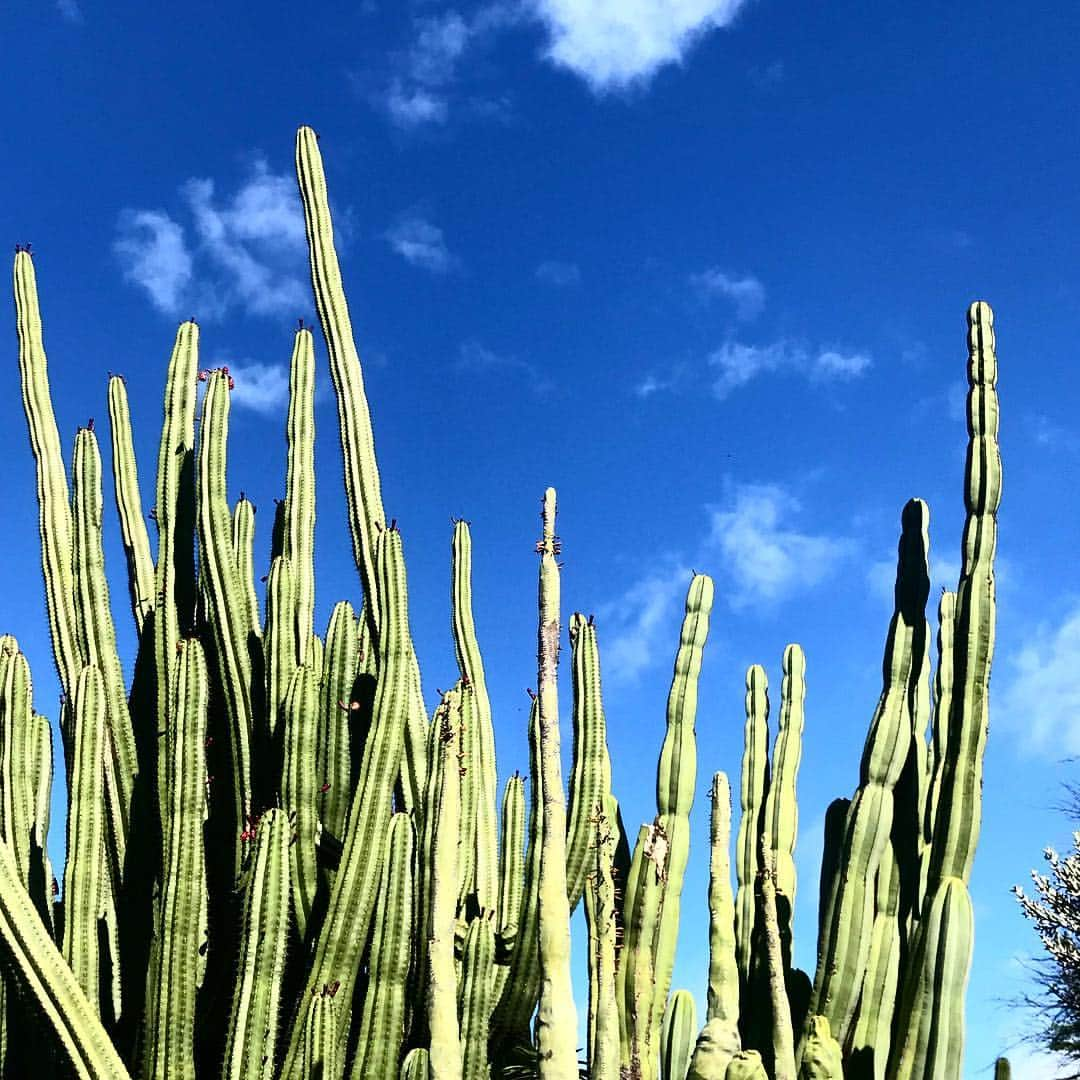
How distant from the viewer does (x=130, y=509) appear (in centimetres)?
647

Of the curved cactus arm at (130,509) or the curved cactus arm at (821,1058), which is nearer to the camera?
the curved cactus arm at (821,1058)

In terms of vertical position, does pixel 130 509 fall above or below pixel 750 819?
above

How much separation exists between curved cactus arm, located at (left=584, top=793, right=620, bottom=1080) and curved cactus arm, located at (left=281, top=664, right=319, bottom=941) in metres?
1.20

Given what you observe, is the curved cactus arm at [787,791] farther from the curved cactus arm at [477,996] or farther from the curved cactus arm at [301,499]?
the curved cactus arm at [301,499]

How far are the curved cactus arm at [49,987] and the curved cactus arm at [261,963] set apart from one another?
0.51m

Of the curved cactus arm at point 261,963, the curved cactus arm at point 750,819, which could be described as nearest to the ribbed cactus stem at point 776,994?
the curved cactus arm at point 750,819

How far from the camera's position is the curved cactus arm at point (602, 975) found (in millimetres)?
4102

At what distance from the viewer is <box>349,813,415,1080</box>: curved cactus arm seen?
14.9 ft

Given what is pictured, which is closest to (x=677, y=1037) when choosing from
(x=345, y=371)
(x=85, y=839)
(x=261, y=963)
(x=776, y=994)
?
(x=776, y=994)

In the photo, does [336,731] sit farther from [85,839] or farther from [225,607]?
[85,839]

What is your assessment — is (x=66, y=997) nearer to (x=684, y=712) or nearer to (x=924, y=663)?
(x=684, y=712)

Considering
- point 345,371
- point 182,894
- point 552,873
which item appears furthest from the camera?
point 345,371

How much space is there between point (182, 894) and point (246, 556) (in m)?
1.62

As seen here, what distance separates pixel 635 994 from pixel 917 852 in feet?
4.34
